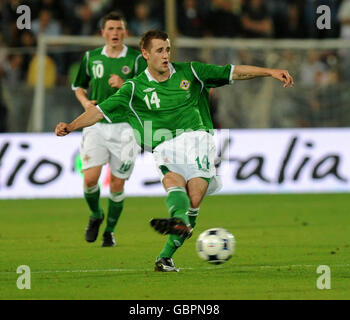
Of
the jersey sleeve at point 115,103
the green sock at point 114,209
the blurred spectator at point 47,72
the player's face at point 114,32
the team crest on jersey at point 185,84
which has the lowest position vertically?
the green sock at point 114,209

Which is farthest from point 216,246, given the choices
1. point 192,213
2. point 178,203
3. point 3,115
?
point 3,115

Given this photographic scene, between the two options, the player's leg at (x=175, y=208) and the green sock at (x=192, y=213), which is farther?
the green sock at (x=192, y=213)

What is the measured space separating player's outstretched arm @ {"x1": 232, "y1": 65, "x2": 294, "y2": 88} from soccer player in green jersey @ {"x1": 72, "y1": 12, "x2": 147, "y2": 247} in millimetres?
2293

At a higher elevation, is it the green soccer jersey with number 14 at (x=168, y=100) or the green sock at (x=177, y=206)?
the green soccer jersey with number 14 at (x=168, y=100)

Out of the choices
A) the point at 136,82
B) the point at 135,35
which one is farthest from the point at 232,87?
the point at 136,82

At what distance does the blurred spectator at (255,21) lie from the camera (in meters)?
21.5

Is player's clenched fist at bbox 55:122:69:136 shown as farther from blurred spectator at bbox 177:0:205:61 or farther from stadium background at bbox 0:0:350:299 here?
blurred spectator at bbox 177:0:205:61

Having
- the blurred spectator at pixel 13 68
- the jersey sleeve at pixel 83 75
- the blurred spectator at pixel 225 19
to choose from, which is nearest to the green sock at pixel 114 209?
the jersey sleeve at pixel 83 75

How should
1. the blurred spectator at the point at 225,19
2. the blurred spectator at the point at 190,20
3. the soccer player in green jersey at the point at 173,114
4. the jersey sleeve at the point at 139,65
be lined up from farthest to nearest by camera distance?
the blurred spectator at the point at 190,20, the blurred spectator at the point at 225,19, the jersey sleeve at the point at 139,65, the soccer player in green jersey at the point at 173,114

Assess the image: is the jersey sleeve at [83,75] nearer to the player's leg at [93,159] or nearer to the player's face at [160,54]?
the player's leg at [93,159]

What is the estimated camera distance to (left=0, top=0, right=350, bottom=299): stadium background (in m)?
10.3

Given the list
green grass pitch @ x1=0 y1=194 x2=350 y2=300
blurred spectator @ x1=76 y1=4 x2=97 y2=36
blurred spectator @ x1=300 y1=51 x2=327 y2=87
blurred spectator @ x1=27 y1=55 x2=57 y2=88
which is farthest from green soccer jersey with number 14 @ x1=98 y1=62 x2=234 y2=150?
blurred spectator @ x1=76 y1=4 x2=97 y2=36

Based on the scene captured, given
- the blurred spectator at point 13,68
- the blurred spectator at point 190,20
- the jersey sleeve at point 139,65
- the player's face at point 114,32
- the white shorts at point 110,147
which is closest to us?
the player's face at point 114,32
